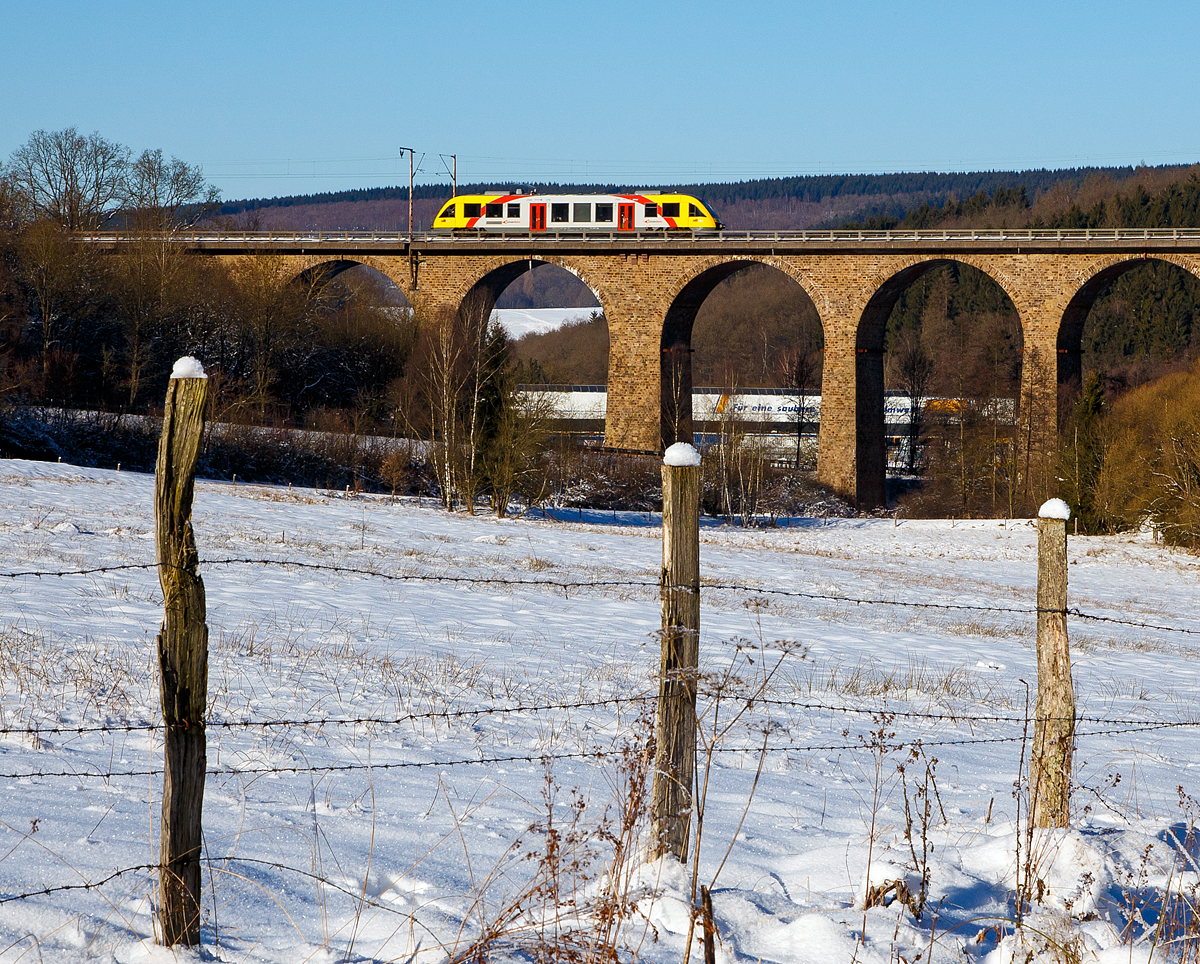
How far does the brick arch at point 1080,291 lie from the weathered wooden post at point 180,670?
37.1 metres

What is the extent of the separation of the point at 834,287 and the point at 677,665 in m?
37.3

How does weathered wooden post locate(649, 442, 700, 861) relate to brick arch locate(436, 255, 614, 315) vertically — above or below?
below

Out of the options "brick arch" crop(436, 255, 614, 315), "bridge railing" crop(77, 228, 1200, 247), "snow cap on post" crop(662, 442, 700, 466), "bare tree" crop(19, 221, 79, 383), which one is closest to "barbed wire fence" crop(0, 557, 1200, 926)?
"snow cap on post" crop(662, 442, 700, 466)

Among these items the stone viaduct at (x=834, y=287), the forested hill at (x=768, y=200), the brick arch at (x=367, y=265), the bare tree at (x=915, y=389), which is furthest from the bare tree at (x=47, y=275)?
the forested hill at (x=768, y=200)

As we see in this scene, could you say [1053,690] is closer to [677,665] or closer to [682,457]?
[677,665]

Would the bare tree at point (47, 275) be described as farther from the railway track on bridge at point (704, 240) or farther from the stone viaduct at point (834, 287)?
the stone viaduct at point (834, 287)

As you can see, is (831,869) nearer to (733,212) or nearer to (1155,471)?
(1155,471)

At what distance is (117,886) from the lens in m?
3.12

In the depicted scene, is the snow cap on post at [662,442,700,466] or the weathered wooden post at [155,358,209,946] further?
the snow cap on post at [662,442,700,466]

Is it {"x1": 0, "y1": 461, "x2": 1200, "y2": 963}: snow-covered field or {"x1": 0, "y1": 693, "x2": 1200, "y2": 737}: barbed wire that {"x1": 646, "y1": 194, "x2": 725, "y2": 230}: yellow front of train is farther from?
{"x1": 0, "y1": 693, "x2": 1200, "y2": 737}: barbed wire

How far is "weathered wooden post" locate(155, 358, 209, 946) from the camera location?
9.12 feet

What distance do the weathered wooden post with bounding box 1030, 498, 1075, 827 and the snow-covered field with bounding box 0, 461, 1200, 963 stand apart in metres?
0.13

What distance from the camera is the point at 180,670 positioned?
282 cm

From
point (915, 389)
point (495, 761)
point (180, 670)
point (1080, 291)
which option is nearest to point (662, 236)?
point (1080, 291)
